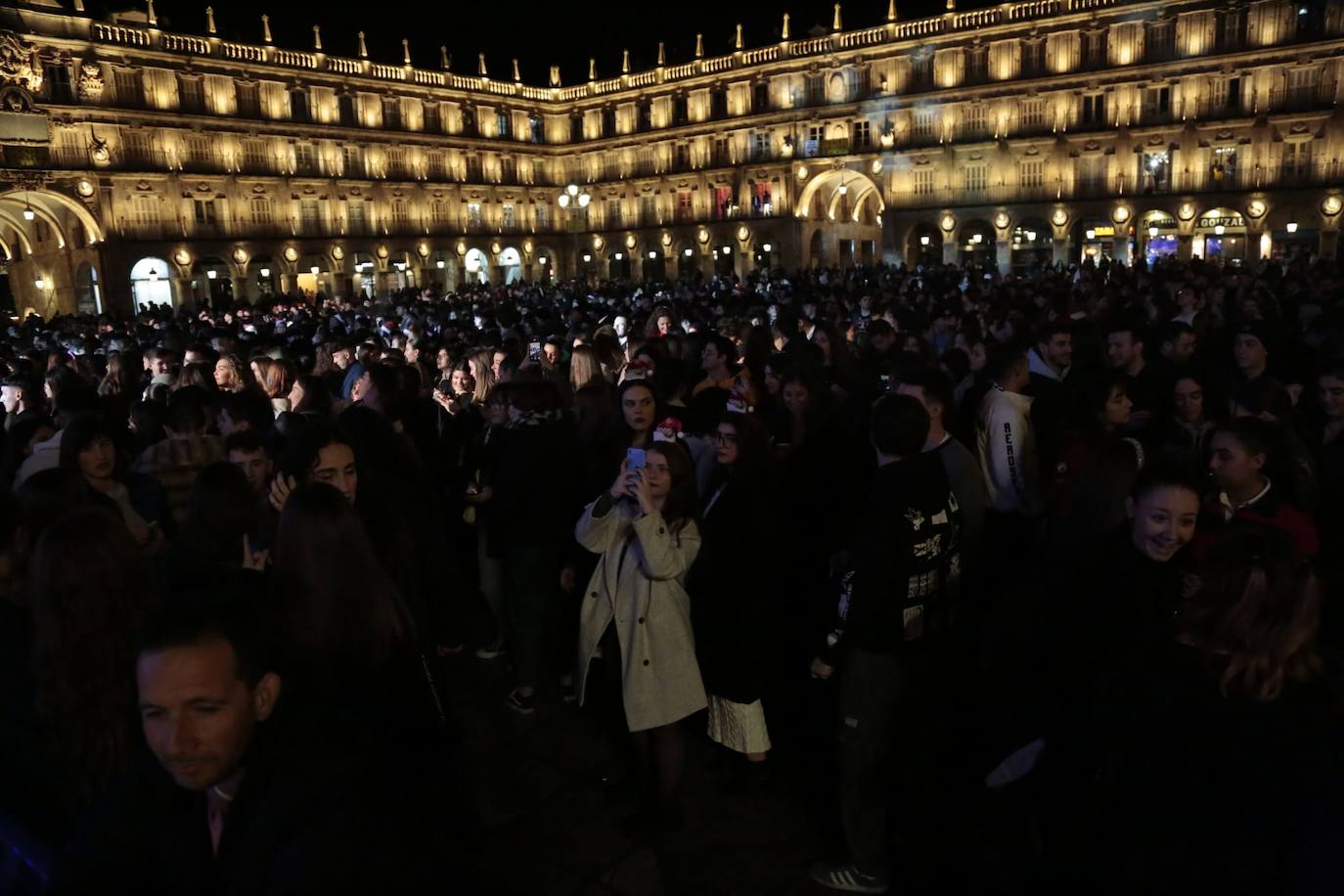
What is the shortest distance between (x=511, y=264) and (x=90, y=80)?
23301 millimetres

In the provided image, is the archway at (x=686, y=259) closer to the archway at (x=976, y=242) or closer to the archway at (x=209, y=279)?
the archway at (x=976, y=242)

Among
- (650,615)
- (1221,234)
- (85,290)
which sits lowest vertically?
(650,615)

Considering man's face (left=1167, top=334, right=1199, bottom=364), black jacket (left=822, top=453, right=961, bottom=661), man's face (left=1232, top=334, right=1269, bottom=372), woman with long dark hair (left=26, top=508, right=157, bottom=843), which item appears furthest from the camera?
man's face (left=1167, top=334, right=1199, bottom=364)

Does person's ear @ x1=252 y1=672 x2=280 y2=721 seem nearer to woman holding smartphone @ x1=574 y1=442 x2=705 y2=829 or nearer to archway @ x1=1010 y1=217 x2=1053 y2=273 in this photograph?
woman holding smartphone @ x1=574 y1=442 x2=705 y2=829

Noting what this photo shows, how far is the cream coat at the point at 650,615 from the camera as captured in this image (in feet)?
13.1

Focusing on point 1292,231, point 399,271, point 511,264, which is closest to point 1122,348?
point 1292,231

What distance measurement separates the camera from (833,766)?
4.74m

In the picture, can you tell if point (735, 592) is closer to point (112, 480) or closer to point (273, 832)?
point (273, 832)

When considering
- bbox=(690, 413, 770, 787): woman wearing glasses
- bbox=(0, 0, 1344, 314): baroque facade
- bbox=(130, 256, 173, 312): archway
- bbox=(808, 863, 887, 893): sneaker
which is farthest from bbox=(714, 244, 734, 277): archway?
bbox=(808, 863, 887, 893): sneaker

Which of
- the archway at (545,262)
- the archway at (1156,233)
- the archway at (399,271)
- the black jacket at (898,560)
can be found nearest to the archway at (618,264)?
the archway at (545,262)

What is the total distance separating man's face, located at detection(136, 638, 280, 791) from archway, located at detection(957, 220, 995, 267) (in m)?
43.9

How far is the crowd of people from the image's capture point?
6.65 feet

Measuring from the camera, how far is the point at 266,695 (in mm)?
2037

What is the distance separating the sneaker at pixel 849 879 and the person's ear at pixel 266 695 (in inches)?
105
